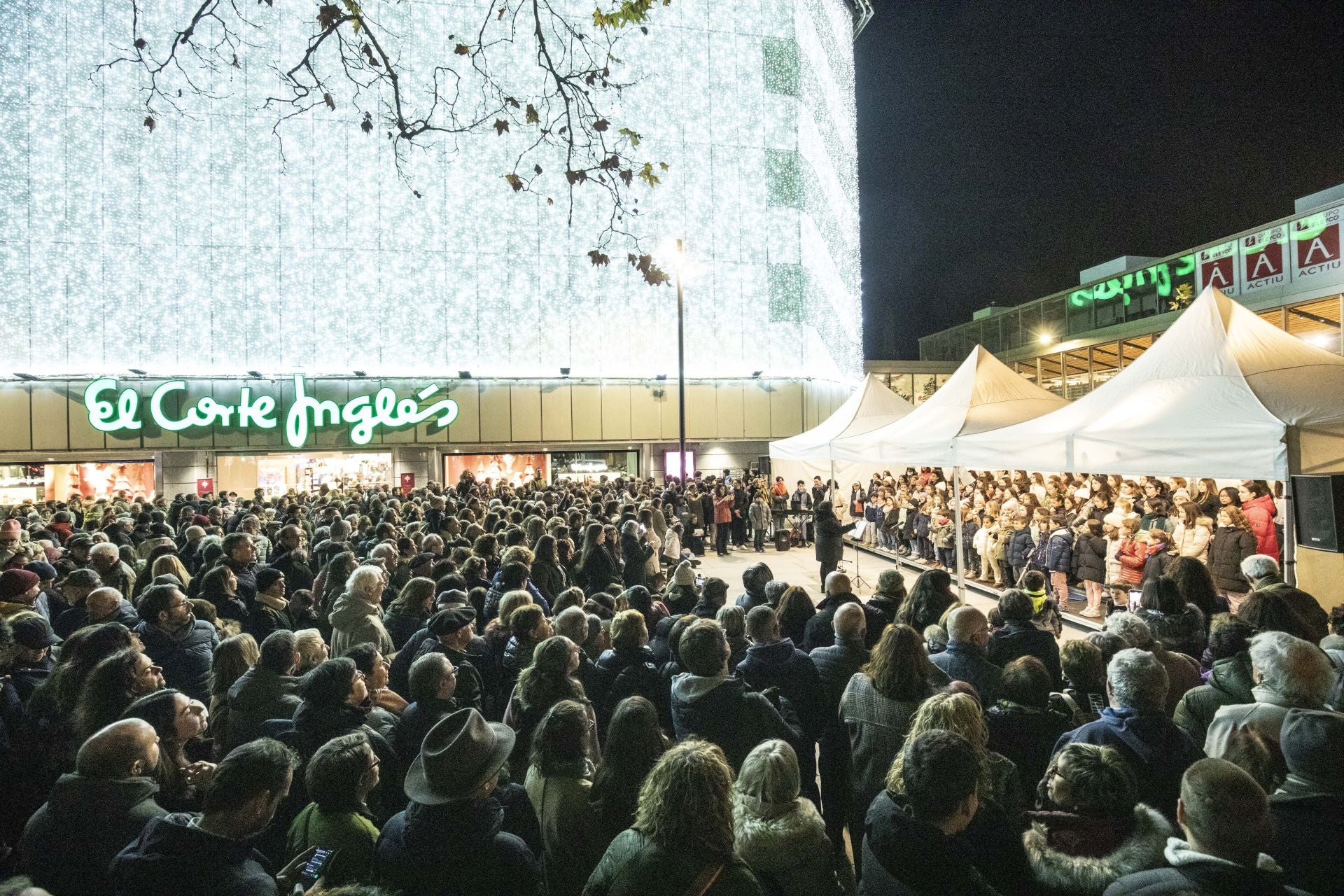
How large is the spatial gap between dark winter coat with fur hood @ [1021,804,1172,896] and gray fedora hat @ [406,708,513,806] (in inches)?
74.3

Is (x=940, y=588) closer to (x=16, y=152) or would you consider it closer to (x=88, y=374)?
(x=88, y=374)

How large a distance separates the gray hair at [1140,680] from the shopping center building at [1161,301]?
57.4 feet

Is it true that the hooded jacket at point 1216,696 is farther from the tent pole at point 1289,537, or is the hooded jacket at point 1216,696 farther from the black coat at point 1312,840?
the tent pole at point 1289,537

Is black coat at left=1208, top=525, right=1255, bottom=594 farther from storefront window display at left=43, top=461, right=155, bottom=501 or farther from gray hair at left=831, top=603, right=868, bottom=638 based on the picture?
storefront window display at left=43, top=461, right=155, bottom=501

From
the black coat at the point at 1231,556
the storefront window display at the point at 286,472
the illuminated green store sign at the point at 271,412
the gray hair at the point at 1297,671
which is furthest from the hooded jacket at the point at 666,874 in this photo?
the storefront window display at the point at 286,472

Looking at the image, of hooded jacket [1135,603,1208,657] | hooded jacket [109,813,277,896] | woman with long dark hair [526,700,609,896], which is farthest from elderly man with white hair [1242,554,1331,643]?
hooded jacket [109,813,277,896]

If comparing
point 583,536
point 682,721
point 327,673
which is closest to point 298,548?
point 583,536

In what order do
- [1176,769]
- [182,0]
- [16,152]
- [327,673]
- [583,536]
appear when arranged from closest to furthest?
[1176,769] → [327,673] → [583,536] → [16,152] → [182,0]

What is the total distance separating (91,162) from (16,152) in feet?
6.25

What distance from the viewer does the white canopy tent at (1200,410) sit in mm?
5871

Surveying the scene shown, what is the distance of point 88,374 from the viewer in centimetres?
2109

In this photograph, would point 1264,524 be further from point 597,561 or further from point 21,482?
point 21,482

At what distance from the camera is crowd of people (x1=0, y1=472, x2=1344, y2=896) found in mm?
2225

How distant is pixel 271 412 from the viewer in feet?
71.9
